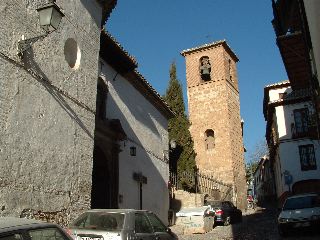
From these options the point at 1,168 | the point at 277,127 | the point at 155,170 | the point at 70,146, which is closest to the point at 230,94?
the point at 277,127

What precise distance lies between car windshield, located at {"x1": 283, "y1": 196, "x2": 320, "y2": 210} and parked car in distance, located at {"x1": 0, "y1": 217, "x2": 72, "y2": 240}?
430 inches

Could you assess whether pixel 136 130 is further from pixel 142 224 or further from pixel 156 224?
pixel 142 224

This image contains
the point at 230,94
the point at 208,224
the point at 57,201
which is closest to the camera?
the point at 57,201

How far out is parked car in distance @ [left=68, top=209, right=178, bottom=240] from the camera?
6273 millimetres

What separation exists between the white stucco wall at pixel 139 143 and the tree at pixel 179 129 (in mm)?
6982

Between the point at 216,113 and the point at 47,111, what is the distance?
24240 millimetres

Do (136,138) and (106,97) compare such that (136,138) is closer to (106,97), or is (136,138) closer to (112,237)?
(106,97)

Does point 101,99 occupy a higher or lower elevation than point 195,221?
higher

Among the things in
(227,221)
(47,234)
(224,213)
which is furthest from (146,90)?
(47,234)

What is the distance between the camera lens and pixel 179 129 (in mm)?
27016

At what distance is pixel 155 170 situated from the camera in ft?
54.1

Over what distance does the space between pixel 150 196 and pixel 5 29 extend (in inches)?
401

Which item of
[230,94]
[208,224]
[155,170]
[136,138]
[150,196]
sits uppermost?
[230,94]

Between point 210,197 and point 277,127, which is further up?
point 277,127
